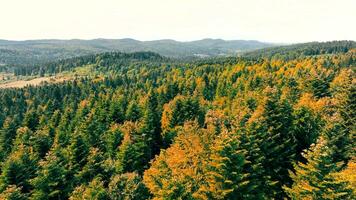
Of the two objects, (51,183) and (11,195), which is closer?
(11,195)

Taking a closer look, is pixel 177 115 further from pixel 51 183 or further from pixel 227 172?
pixel 227 172

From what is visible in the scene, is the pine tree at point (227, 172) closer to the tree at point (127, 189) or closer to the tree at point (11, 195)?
the tree at point (127, 189)

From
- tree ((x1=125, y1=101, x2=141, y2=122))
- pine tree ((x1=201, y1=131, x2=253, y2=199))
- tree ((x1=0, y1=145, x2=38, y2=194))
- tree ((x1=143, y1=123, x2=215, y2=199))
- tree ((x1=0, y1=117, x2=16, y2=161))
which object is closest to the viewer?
pine tree ((x1=201, y1=131, x2=253, y2=199))

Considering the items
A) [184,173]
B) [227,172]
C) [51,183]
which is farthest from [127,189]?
[51,183]

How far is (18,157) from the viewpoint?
2169 inches

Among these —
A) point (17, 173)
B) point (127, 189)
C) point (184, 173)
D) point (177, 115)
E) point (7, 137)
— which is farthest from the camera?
→ point (7, 137)

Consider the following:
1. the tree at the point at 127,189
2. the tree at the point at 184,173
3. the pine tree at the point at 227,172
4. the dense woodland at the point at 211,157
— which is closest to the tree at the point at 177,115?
the dense woodland at the point at 211,157

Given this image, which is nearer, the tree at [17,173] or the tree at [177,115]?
the tree at [17,173]

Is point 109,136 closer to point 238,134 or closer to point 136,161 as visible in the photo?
point 136,161

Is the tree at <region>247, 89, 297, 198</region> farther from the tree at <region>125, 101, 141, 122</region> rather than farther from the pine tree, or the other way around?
the tree at <region>125, 101, 141, 122</region>

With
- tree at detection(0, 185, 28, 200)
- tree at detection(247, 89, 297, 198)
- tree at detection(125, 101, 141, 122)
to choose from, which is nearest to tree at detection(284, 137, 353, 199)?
tree at detection(247, 89, 297, 198)

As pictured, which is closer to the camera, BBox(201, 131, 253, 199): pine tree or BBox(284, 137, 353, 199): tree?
BBox(284, 137, 353, 199): tree

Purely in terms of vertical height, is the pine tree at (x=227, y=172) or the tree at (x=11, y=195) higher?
the pine tree at (x=227, y=172)

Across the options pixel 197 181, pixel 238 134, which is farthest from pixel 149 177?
pixel 238 134
